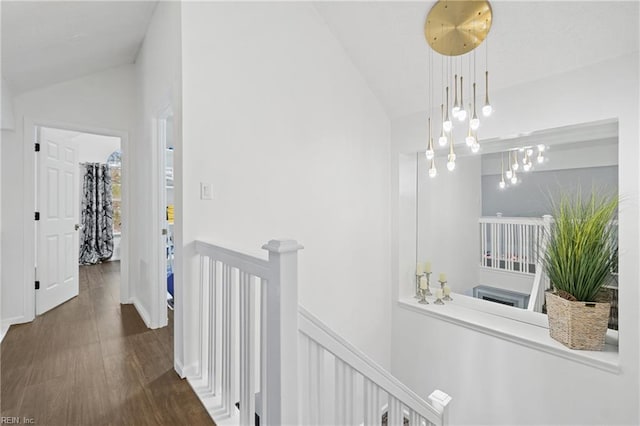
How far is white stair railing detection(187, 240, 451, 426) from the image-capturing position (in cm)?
118

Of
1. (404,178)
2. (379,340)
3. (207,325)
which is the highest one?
(404,178)

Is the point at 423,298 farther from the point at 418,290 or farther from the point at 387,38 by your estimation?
the point at 387,38

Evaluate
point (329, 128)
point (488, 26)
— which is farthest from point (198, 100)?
point (488, 26)

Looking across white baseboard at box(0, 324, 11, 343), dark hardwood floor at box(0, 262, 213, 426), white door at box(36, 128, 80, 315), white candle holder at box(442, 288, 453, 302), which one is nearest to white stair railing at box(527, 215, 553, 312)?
white candle holder at box(442, 288, 453, 302)

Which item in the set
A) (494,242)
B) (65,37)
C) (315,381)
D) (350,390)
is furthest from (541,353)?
(65,37)

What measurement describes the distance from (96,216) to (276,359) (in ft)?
21.9

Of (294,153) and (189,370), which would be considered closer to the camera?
(189,370)

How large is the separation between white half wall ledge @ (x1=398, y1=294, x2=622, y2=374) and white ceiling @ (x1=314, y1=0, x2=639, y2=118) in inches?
73.0

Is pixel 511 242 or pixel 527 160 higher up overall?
pixel 527 160

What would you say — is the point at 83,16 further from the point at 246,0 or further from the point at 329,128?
the point at 329,128

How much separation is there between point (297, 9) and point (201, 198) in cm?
176

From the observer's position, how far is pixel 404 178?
3.25 metres

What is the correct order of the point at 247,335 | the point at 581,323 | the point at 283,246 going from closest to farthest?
the point at 283,246 → the point at 247,335 → the point at 581,323

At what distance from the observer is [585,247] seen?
2.04 metres
